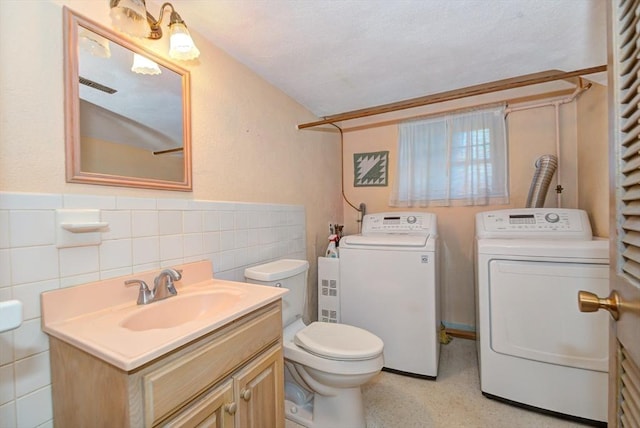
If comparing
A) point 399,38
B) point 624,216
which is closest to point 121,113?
point 399,38

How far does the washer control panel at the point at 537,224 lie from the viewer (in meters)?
1.69

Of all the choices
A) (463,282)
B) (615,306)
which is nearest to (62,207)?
(615,306)

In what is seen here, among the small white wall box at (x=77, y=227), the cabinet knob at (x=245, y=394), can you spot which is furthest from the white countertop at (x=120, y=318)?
the cabinet knob at (x=245, y=394)

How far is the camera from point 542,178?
6.77 feet

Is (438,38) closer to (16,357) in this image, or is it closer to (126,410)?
(126,410)

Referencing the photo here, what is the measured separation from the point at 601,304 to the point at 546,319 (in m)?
1.16

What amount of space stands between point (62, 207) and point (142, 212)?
26cm

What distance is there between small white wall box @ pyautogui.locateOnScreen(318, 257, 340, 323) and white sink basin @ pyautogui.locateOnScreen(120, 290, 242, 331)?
1077mm

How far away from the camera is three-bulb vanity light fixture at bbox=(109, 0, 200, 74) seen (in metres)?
0.98

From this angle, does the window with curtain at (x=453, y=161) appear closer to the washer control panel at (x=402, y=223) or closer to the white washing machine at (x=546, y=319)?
the washer control panel at (x=402, y=223)

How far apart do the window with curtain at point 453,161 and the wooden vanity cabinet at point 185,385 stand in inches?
78.8

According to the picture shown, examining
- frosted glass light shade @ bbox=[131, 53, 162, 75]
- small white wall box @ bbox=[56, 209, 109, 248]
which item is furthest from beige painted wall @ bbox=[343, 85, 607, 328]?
small white wall box @ bbox=[56, 209, 109, 248]

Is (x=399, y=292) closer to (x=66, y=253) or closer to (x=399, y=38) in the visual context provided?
(x=399, y=38)

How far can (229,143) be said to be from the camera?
1581 mm
